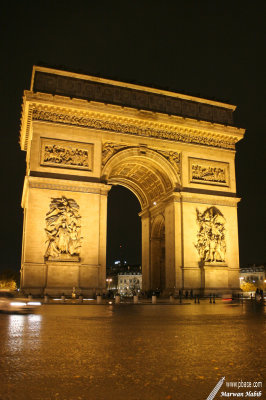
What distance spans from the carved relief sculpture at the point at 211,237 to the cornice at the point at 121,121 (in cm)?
582

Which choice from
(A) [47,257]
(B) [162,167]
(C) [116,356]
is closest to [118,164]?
(B) [162,167]

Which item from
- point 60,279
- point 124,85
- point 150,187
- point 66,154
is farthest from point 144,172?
point 60,279

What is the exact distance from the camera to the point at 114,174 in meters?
34.8

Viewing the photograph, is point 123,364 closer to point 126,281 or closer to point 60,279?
point 60,279

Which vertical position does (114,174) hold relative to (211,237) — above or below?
above

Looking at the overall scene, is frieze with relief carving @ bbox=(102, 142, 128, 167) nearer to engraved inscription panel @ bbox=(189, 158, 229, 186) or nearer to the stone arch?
the stone arch

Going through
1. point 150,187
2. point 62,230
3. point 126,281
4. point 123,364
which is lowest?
point 123,364

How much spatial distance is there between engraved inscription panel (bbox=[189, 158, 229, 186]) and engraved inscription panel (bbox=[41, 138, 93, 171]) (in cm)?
807

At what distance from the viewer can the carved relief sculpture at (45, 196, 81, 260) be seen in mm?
25906

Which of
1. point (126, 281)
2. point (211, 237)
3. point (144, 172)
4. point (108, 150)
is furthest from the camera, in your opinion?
point (126, 281)

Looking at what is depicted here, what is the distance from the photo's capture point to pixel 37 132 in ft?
89.3

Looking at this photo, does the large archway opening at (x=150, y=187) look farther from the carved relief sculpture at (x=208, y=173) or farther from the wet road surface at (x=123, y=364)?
the wet road surface at (x=123, y=364)

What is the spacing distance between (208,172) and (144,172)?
5.13 m

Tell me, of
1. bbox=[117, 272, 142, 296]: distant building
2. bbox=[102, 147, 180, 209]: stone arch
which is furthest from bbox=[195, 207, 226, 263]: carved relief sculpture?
bbox=[117, 272, 142, 296]: distant building
